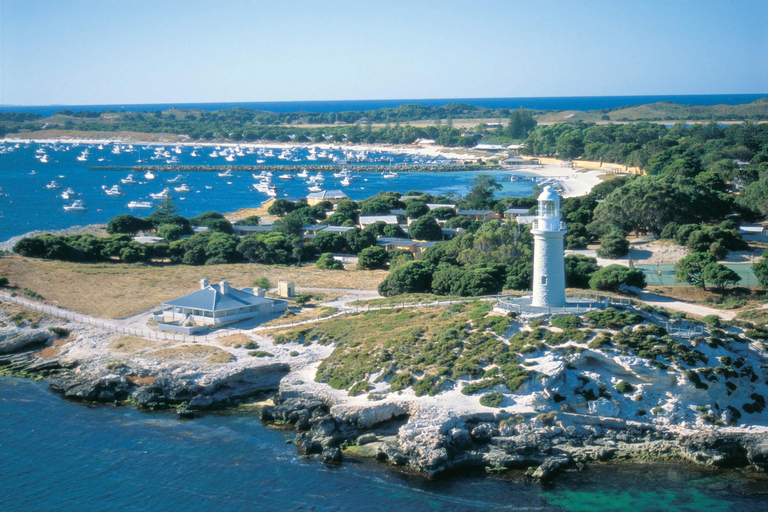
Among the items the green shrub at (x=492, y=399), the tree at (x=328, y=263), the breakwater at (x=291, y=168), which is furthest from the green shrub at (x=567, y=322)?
the breakwater at (x=291, y=168)

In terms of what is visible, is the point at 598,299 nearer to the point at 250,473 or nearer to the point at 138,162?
the point at 250,473

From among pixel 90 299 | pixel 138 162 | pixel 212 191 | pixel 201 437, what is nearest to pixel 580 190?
pixel 212 191

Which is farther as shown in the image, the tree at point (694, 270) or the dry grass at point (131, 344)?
the tree at point (694, 270)

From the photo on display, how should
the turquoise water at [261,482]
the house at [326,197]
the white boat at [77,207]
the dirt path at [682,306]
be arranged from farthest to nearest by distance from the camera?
the white boat at [77,207], the house at [326,197], the dirt path at [682,306], the turquoise water at [261,482]

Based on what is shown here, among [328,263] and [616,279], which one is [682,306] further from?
[328,263]

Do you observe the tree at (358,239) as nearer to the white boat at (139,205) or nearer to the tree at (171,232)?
the tree at (171,232)

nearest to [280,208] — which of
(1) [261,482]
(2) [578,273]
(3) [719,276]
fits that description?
(2) [578,273]

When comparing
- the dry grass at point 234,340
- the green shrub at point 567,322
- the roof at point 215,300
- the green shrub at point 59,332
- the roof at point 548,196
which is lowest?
the green shrub at point 59,332
